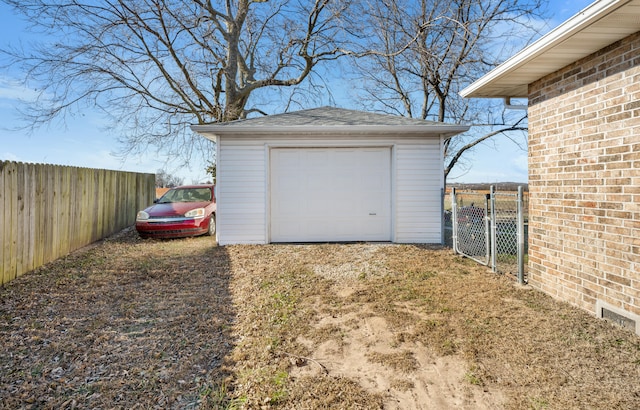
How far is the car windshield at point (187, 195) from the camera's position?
31.3ft

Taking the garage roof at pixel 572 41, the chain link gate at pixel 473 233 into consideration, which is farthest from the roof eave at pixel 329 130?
the garage roof at pixel 572 41

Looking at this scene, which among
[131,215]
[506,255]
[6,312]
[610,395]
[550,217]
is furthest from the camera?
[131,215]

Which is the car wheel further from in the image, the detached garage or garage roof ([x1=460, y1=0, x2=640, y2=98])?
garage roof ([x1=460, y1=0, x2=640, y2=98])

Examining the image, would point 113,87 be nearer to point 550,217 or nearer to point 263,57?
point 263,57

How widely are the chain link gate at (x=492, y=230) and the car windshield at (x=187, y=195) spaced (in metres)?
6.40

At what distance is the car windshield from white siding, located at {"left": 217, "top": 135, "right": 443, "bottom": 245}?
243cm

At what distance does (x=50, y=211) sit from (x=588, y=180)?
8.09 m

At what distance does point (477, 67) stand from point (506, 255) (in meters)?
8.10

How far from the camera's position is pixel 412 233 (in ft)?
25.0

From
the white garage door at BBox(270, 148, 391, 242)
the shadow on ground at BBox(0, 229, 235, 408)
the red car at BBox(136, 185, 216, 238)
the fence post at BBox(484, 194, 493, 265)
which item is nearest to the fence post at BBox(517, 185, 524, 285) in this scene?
the fence post at BBox(484, 194, 493, 265)

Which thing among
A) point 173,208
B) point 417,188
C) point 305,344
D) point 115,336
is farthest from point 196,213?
point 305,344

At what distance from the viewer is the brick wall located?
325 centimetres

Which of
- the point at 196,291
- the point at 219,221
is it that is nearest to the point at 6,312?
the point at 196,291

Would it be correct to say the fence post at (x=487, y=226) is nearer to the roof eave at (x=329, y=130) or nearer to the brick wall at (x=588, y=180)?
the brick wall at (x=588, y=180)
